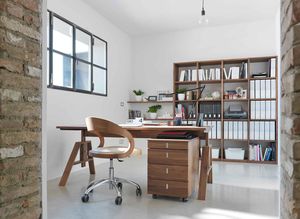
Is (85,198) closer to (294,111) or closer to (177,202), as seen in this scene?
(177,202)

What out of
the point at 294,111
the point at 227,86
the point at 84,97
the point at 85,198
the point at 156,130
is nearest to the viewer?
the point at 294,111

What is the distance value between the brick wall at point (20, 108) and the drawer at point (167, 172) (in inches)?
58.7

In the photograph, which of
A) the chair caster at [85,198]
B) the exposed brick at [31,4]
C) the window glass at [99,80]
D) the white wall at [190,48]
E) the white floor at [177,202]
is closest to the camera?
the exposed brick at [31,4]

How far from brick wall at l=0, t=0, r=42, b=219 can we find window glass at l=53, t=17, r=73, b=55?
2.62m

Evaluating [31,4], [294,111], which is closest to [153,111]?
[31,4]

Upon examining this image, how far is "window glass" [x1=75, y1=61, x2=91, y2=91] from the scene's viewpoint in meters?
4.25

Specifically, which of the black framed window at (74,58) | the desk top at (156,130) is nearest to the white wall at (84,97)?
the black framed window at (74,58)

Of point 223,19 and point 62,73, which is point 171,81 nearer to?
point 223,19

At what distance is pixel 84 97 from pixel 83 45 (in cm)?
91

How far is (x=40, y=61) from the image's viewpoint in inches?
52.9

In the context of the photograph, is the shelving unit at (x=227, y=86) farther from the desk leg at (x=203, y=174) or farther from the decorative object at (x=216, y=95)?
the desk leg at (x=203, y=174)

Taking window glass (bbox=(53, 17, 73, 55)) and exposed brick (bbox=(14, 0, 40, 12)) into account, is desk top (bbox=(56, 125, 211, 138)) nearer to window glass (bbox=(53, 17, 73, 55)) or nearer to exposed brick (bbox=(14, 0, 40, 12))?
window glass (bbox=(53, 17, 73, 55))

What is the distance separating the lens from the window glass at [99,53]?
4.78 m

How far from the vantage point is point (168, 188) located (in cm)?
262
